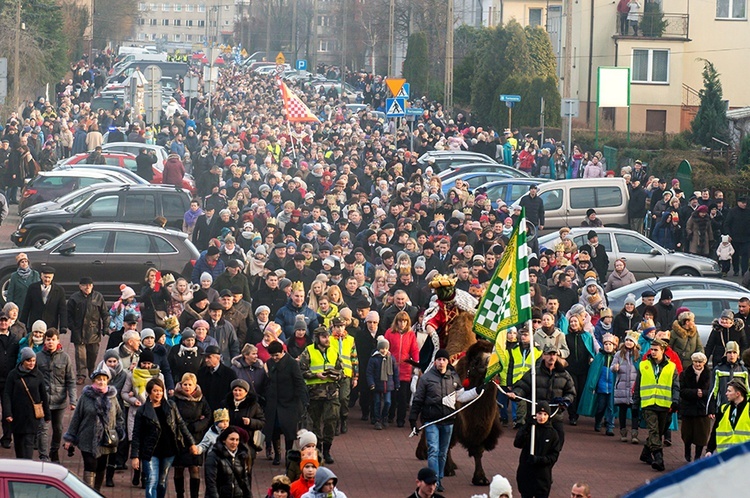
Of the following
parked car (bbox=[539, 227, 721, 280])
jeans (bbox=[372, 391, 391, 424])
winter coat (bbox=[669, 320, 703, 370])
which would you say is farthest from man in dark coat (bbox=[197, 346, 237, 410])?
parked car (bbox=[539, 227, 721, 280])

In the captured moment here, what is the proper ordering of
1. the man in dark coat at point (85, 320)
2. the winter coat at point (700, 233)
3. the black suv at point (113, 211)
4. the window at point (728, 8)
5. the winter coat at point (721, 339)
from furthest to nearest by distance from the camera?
the window at point (728, 8)
the winter coat at point (700, 233)
the black suv at point (113, 211)
the man in dark coat at point (85, 320)
the winter coat at point (721, 339)

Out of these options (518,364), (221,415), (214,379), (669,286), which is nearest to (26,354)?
(214,379)

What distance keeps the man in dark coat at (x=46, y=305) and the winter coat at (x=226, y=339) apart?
270 cm

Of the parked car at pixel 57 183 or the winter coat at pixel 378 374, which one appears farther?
the parked car at pixel 57 183

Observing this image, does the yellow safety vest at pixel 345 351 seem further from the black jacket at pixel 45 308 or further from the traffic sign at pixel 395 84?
the traffic sign at pixel 395 84

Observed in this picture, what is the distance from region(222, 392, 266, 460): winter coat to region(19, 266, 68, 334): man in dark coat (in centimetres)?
540

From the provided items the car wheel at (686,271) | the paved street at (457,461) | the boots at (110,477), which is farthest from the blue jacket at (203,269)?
the car wheel at (686,271)

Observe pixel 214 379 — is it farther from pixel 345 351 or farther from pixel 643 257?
pixel 643 257

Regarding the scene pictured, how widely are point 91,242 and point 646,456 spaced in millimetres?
11347

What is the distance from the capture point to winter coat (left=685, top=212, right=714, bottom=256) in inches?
1123

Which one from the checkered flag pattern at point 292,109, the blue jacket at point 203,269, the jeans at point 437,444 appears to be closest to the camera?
the jeans at point 437,444

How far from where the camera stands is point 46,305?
53.9 feet

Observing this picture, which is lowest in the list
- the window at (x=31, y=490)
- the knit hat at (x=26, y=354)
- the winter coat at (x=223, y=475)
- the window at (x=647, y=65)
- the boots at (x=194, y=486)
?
the boots at (x=194, y=486)

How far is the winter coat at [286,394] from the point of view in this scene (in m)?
13.1
